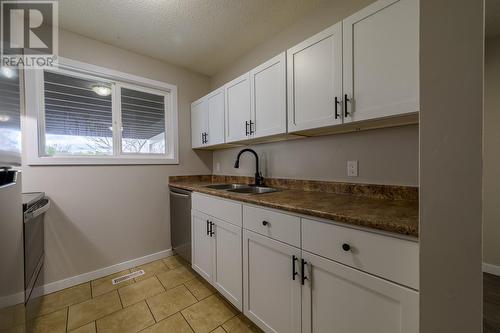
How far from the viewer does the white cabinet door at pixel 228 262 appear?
1419 millimetres

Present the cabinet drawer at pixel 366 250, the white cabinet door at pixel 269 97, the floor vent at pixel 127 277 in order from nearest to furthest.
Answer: the cabinet drawer at pixel 366 250 < the white cabinet door at pixel 269 97 < the floor vent at pixel 127 277

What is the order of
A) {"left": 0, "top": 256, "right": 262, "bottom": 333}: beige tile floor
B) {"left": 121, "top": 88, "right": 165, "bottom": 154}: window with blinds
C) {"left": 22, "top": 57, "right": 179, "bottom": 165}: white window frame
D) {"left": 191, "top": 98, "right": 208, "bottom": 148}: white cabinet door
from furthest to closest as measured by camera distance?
{"left": 191, "top": 98, "right": 208, "bottom": 148}: white cabinet door < {"left": 121, "top": 88, "right": 165, "bottom": 154}: window with blinds < {"left": 22, "top": 57, "right": 179, "bottom": 165}: white window frame < {"left": 0, "top": 256, "right": 262, "bottom": 333}: beige tile floor

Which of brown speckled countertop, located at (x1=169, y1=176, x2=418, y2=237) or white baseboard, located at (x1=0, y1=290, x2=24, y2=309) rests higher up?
brown speckled countertop, located at (x1=169, y1=176, x2=418, y2=237)

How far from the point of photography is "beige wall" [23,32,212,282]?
6.01 feet

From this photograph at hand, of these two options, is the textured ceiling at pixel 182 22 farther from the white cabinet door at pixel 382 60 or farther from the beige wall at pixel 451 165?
the beige wall at pixel 451 165

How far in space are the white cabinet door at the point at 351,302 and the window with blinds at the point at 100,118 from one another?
2234 mm

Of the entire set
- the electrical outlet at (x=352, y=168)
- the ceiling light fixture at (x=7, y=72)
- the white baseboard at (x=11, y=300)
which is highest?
the ceiling light fixture at (x=7, y=72)

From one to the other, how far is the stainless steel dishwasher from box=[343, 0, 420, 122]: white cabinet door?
170cm

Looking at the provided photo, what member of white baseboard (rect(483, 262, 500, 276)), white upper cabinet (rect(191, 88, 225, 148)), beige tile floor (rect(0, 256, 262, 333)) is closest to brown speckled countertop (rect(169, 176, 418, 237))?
white baseboard (rect(483, 262, 500, 276))

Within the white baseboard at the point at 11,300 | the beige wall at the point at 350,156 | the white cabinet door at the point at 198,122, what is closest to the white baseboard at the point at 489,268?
the beige wall at the point at 350,156

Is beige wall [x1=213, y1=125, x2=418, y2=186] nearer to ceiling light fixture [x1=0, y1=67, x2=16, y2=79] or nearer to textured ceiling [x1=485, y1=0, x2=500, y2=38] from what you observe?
textured ceiling [x1=485, y1=0, x2=500, y2=38]

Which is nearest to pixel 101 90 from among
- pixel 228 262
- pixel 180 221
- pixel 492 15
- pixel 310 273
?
pixel 180 221

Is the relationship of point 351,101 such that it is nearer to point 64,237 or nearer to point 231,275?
point 231,275

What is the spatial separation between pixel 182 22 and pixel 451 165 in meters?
2.14
